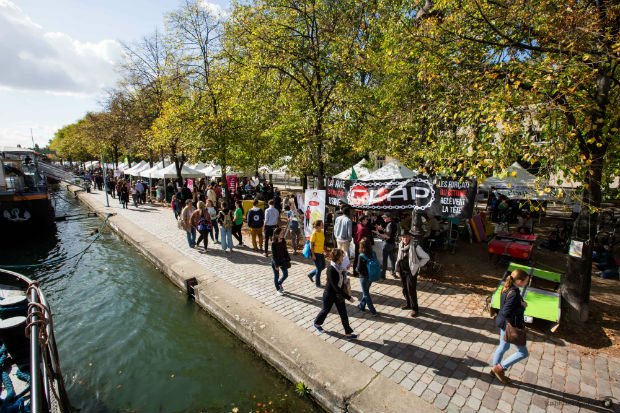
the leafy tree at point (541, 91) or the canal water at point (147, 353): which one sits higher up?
the leafy tree at point (541, 91)

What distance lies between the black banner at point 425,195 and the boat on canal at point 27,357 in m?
7.42

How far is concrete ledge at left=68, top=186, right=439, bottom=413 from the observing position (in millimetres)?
4004

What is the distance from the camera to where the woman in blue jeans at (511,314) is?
13.7 ft

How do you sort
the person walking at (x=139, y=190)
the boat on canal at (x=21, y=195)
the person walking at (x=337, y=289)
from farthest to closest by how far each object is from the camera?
1. the person walking at (x=139, y=190)
2. the boat on canal at (x=21, y=195)
3. the person walking at (x=337, y=289)

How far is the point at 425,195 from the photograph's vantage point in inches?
313

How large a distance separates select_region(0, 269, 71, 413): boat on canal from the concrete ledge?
2758mm

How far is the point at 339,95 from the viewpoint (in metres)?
9.98

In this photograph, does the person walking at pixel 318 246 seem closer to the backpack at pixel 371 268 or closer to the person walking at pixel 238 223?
the backpack at pixel 371 268

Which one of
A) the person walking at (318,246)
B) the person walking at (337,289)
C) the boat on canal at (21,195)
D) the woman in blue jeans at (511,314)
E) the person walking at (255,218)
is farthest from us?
the boat on canal at (21,195)

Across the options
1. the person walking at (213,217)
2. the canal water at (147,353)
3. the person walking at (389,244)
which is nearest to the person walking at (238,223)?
the person walking at (213,217)

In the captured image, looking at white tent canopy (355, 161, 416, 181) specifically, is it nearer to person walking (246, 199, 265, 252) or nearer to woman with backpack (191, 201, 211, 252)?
person walking (246, 199, 265, 252)

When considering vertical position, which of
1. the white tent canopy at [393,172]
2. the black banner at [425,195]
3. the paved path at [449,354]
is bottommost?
the paved path at [449,354]

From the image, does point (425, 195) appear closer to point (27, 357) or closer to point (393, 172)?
point (393, 172)

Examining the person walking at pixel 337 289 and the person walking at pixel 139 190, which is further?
the person walking at pixel 139 190
